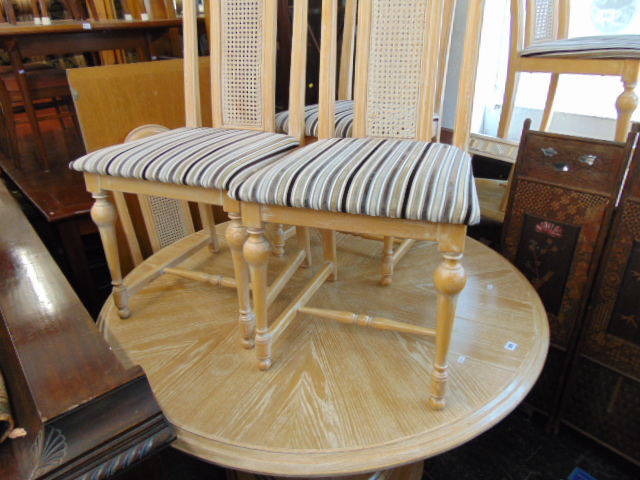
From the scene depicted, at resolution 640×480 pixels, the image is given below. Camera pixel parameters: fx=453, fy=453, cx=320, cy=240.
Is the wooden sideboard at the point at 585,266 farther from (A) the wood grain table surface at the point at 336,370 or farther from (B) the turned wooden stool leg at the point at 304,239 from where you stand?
(B) the turned wooden stool leg at the point at 304,239

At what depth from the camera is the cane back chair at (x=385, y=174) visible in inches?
28.7

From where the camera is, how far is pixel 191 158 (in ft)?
3.08

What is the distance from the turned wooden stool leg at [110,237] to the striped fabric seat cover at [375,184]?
40 centimetres

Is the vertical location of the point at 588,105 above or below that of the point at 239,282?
above

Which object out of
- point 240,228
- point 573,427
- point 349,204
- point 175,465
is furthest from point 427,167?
point 573,427

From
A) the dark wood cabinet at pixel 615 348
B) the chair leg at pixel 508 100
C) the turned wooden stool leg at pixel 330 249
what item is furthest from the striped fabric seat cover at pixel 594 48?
the turned wooden stool leg at pixel 330 249

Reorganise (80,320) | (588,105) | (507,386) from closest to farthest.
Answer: (80,320), (507,386), (588,105)

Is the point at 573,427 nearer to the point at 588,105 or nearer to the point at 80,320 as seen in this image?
the point at 80,320

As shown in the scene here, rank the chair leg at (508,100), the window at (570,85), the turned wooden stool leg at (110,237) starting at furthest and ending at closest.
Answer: the window at (570,85), the chair leg at (508,100), the turned wooden stool leg at (110,237)

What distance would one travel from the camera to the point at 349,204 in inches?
29.0

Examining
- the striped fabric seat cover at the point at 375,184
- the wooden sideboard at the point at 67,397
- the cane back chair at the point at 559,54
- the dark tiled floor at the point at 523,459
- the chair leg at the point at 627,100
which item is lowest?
the dark tiled floor at the point at 523,459

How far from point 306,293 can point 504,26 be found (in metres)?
1.99

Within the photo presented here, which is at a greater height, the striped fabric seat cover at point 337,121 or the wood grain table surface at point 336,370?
the striped fabric seat cover at point 337,121

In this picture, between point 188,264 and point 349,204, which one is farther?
point 188,264
